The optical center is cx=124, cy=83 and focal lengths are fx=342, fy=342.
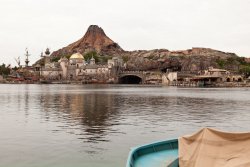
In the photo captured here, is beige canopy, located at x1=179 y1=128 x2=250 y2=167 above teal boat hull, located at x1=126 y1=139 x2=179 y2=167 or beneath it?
above

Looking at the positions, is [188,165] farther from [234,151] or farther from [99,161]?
[99,161]

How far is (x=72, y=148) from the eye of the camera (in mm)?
21391

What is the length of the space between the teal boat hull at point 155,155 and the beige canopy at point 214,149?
53.4 inches

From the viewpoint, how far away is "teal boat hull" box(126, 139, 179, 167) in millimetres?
12844

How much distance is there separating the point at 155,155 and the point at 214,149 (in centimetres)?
358

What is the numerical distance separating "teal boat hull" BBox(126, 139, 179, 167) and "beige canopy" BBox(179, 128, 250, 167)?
1.36 metres

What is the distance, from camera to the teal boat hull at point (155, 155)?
1284 centimetres

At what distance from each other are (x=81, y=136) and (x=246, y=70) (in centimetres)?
18324

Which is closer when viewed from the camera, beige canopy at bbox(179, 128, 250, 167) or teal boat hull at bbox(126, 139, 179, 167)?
beige canopy at bbox(179, 128, 250, 167)

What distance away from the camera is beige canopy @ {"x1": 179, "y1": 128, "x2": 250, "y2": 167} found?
10539mm

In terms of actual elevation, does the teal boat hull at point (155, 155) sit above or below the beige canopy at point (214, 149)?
below

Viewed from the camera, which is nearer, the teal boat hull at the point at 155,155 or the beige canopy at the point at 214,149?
the beige canopy at the point at 214,149

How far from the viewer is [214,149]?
36.3 ft

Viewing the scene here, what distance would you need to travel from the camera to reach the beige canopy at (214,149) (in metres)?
10.5
